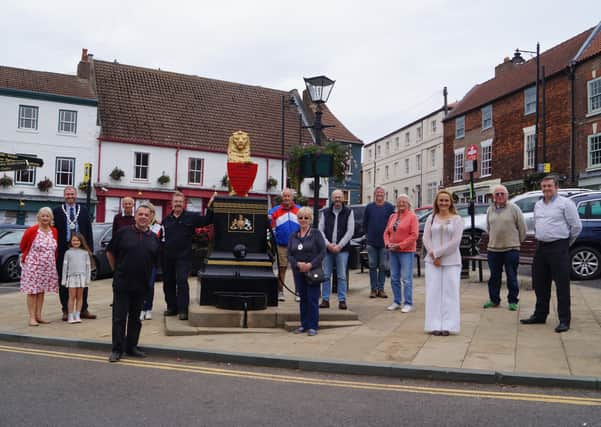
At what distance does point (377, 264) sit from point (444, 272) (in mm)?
2858

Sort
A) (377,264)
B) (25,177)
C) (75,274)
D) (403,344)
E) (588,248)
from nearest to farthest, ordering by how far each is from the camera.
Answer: (403,344), (75,274), (377,264), (588,248), (25,177)

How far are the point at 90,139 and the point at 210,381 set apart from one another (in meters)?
29.9

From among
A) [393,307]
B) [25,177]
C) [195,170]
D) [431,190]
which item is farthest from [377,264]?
[431,190]

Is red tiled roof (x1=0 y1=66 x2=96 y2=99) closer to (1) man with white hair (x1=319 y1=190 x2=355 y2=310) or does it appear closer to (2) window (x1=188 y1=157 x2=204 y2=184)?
(2) window (x1=188 y1=157 x2=204 y2=184)

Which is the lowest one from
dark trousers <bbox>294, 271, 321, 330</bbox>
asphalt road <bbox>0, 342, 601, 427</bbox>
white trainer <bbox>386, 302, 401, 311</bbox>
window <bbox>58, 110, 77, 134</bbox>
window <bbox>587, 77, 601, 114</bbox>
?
asphalt road <bbox>0, 342, 601, 427</bbox>

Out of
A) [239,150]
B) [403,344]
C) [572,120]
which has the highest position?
[572,120]

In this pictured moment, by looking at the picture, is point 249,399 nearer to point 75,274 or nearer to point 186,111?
point 75,274

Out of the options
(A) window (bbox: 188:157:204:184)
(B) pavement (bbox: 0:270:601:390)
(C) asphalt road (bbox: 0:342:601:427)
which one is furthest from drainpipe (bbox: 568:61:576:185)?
(C) asphalt road (bbox: 0:342:601:427)

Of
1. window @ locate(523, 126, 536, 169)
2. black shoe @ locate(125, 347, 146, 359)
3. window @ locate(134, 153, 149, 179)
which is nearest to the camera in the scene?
black shoe @ locate(125, 347, 146, 359)

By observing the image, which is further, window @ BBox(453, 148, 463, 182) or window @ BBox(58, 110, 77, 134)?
window @ BBox(453, 148, 463, 182)

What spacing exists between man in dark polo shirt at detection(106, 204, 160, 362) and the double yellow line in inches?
9.9

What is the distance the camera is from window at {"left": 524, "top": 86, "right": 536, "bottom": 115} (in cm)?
3225

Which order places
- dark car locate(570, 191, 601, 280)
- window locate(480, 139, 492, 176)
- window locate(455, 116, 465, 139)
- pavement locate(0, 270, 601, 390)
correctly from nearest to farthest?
pavement locate(0, 270, 601, 390) → dark car locate(570, 191, 601, 280) → window locate(480, 139, 492, 176) → window locate(455, 116, 465, 139)

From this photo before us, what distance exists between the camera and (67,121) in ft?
108
